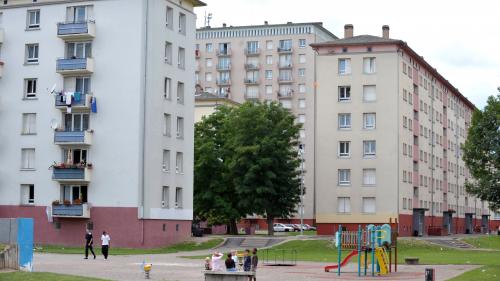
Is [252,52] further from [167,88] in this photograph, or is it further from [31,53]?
[31,53]

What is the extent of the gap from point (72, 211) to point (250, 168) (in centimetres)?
2106

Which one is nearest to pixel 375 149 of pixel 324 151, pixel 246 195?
pixel 324 151

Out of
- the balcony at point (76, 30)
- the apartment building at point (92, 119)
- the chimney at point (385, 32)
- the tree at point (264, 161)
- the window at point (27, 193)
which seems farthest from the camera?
the chimney at point (385, 32)

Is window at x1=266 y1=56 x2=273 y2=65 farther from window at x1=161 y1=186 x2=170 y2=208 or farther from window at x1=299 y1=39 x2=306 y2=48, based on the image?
window at x1=161 y1=186 x2=170 y2=208

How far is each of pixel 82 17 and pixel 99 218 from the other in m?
16.0

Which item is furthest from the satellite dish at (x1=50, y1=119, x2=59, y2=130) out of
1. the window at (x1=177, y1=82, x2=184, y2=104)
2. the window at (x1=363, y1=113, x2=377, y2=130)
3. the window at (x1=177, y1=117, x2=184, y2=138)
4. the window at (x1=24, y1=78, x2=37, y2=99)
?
the window at (x1=363, y1=113, x2=377, y2=130)

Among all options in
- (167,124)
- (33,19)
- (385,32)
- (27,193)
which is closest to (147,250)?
(167,124)

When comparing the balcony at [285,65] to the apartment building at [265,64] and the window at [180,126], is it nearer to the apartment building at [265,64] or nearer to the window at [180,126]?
the apartment building at [265,64]

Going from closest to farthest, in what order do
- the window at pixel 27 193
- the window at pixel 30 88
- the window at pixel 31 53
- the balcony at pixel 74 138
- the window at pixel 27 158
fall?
1. the balcony at pixel 74 138
2. the window at pixel 27 193
3. the window at pixel 27 158
4. the window at pixel 30 88
5. the window at pixel 31 53

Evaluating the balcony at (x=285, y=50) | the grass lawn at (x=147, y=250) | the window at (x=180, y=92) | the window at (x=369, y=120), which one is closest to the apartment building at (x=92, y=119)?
the window at (x=180, y=92)

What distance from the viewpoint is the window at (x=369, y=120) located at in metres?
88.7

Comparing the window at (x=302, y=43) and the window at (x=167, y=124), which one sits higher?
the window at (x=302, y=43)

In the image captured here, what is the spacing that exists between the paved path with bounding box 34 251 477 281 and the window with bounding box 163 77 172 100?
19551mm

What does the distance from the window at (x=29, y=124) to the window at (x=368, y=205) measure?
114 feet
